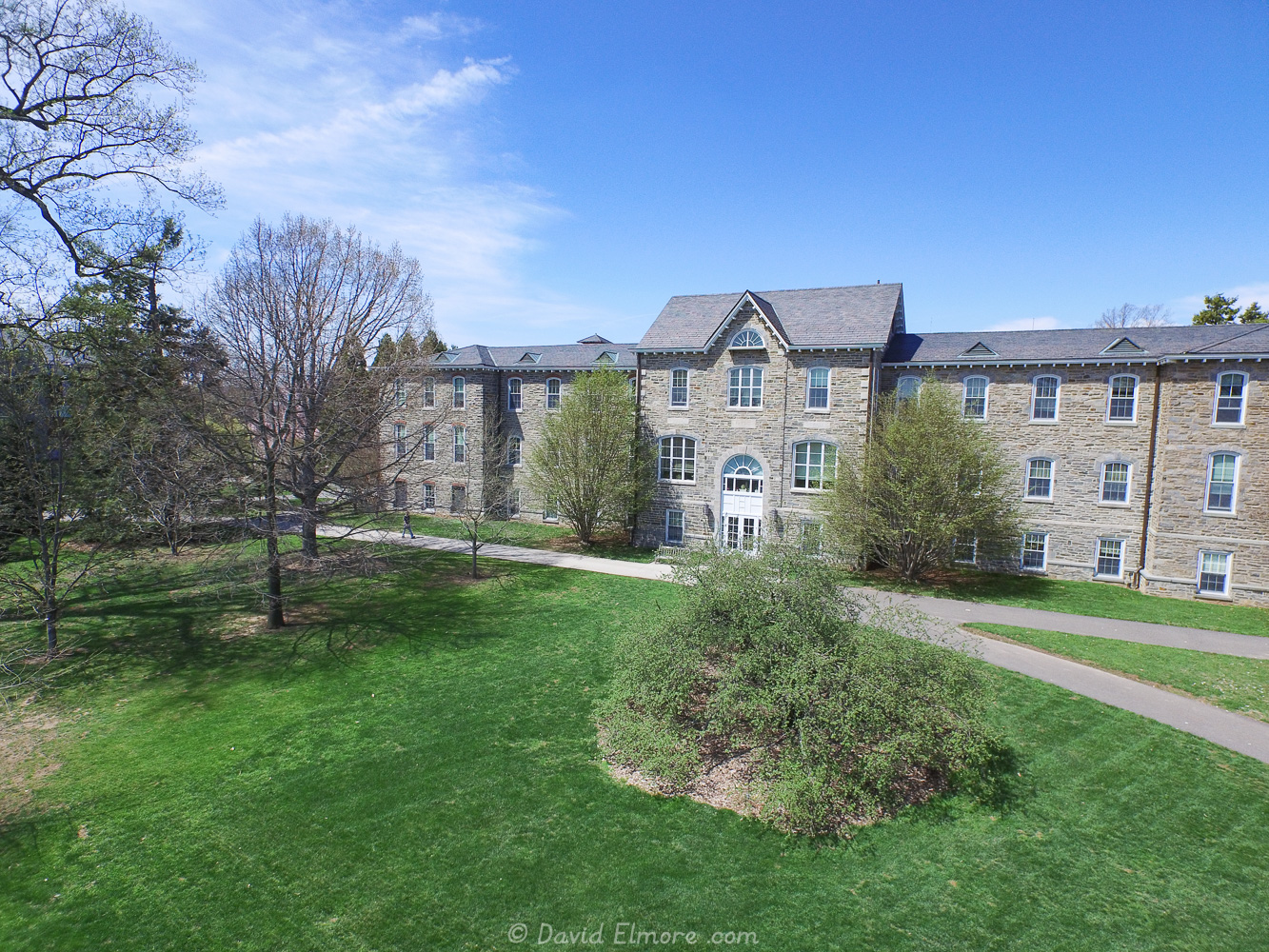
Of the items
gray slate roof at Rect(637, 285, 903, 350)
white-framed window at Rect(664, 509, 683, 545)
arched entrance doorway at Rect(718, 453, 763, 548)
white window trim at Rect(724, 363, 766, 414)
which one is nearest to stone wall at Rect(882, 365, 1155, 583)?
gray slate roof at Rect(637, 285, 903, 350)

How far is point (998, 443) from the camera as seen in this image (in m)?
24.6

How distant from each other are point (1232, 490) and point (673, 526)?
2037cm

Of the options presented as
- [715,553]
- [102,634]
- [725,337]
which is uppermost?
[725,337]

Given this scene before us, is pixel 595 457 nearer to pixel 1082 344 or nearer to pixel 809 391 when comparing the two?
pixel 809 391

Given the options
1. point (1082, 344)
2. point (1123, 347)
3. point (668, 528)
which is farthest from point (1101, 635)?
point (668, 528)

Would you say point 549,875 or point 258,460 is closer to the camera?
point 549,875

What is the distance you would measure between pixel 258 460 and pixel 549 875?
12.9 meters

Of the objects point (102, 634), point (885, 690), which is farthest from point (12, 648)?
point (885, 690)

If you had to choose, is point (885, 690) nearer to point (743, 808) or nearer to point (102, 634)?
point (743, 808)

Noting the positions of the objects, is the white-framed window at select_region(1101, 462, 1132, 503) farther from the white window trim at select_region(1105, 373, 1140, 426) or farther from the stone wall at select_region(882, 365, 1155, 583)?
the white window trim at select_region(1105, 373, 1140, 426)

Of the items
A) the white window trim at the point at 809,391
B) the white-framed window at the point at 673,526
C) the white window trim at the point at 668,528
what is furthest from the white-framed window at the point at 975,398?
the white-framed window at the point at 673,526

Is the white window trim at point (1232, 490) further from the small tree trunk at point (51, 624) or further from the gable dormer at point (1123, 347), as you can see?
the small tree trunk at point (51, 624)

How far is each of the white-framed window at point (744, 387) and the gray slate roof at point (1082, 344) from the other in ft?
18.5

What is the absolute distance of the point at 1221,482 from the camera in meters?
21.3
